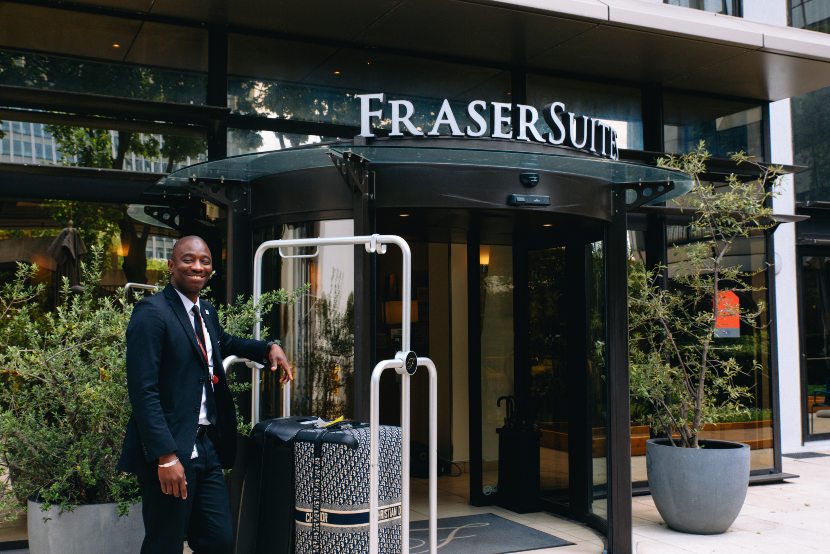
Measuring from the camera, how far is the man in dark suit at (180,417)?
3.35 meters

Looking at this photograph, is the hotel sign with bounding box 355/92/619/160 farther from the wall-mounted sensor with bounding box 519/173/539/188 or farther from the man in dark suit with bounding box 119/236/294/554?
the man in dark suit with bounding box 119/236/294/554

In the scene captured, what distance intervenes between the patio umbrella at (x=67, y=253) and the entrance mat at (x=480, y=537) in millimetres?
3300

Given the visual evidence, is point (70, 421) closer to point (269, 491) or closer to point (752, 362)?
point (269, 491)

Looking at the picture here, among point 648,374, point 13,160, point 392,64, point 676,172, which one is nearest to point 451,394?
point 648,374

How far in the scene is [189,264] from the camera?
370 cm

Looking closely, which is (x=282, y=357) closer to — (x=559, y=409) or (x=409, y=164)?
(x=409, y=164)

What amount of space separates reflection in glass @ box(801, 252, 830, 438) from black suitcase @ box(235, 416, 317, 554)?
8.93 m

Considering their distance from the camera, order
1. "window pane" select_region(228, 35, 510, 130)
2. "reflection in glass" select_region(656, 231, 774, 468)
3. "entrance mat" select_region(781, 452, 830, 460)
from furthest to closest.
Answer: "entrance mat" select_region(781, 452, 830, 460) → "reflection in glass" select_region(656, 231, 774, 468) → "window pane" select_region(228, 35, 510, 130)

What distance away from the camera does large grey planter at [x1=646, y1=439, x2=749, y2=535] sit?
258 inches

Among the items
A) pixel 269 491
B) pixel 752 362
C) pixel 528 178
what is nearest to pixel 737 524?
pixel 752 362

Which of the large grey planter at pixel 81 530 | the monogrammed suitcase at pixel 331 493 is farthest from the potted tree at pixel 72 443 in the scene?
the monogrammed suitcase at pixel 331 493

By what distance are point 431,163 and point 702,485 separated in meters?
3.41

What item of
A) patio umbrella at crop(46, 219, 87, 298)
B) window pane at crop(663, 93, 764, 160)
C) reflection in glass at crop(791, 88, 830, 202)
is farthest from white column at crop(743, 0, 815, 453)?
patio umbrella at crop(46, 219, 87, 298)

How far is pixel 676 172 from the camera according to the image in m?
5.83
